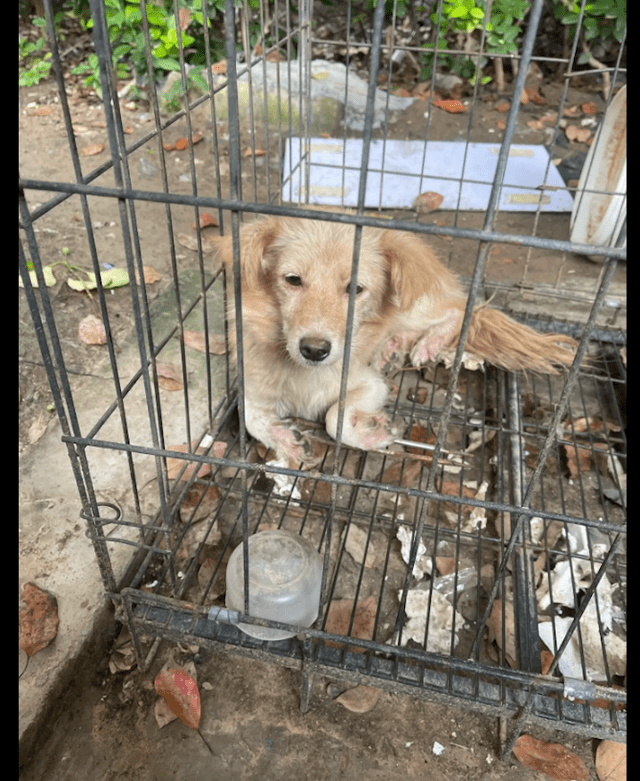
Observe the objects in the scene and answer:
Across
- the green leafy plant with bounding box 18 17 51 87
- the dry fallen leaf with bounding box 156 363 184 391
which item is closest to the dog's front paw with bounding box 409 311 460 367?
the dry fallen leaf with bounding box 156 363 184 391

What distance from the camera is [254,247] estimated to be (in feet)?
6.19

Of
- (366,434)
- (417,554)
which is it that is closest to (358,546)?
(417,554)

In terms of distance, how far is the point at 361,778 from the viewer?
1.41m

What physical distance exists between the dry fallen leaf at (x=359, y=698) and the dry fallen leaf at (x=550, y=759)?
37cm

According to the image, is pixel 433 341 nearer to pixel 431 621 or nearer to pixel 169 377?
pixel 169 377

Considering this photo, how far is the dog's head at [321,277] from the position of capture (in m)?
1.78

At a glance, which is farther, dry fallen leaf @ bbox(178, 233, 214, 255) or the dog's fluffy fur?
dry fallen leaf @ bbox(178, 233, 214, 255)

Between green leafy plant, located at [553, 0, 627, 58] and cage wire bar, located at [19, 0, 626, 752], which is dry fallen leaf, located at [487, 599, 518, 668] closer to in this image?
cage wire bar, located at [19, 0, 626, 752]

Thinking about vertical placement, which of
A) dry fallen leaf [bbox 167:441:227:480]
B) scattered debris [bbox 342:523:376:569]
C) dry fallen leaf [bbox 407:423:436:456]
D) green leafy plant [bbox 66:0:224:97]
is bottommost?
scattered debris [bbox 342:523:376:569]

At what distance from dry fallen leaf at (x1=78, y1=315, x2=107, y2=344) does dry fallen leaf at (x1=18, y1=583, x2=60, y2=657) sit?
1.19m

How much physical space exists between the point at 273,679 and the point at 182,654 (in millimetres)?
262

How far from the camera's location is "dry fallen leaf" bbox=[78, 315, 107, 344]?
2.54 m

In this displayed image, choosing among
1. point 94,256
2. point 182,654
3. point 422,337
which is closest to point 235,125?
point 94,256

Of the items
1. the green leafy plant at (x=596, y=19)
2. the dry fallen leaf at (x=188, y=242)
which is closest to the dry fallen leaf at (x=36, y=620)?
the dry fallen leaf at (x=188, y=242)
